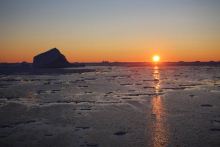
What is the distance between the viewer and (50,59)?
39375 mm

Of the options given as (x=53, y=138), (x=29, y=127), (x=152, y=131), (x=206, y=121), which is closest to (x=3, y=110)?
(x=29, y=127)

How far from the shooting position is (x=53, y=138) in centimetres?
391

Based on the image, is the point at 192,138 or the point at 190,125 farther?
the point at 190,125

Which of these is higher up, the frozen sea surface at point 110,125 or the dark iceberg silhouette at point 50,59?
the dark iceberg silhouette at point 50,59

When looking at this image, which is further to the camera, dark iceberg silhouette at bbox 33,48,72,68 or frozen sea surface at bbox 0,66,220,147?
dark iceberg silhouette at bbox 33,48,72,68

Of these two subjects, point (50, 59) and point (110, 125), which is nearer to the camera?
point (110, 125)

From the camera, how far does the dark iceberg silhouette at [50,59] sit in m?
39.2

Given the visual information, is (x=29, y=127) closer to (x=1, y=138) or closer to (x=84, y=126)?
(x=1, y=138)

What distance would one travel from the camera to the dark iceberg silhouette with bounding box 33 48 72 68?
3922 centimetres

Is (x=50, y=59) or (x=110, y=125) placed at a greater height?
(x=50, y=59)

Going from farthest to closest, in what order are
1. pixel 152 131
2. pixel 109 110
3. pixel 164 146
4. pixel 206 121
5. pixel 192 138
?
pixel 109 110 < pixel 206 121 < pixel 152 131 < pixel 192 138 < pixel 164 146

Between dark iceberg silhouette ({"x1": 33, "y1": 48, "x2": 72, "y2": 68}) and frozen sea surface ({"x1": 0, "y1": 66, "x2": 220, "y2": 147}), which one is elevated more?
dark iceberg silhouette ({"x1": 33, "y1": 48, "x2": 72, "y2": 68})

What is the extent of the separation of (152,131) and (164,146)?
73cm

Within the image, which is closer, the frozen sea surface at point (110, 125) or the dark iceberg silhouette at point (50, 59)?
the frozen sea surface at point (110, 125)
